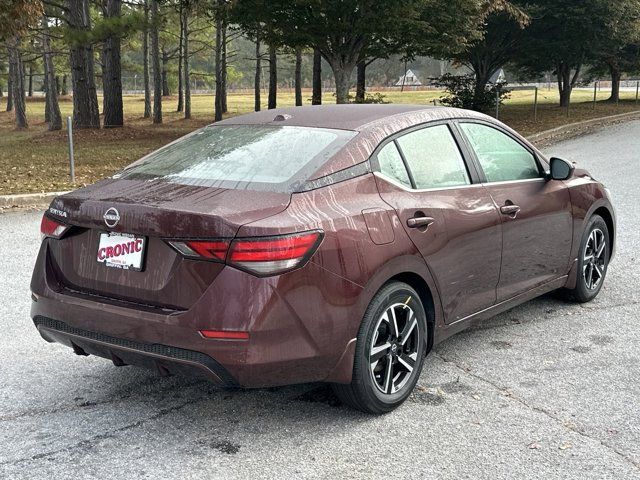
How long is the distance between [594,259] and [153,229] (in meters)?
3.86

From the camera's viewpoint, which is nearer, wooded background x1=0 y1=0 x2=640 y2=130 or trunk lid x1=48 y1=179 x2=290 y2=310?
trunk lid x1=48 y1=179 x2=290 y2=310

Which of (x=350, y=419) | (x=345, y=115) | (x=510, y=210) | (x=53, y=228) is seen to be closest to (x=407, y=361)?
(x=350, y=419)

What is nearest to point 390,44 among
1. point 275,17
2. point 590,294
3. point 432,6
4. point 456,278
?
point 432,6

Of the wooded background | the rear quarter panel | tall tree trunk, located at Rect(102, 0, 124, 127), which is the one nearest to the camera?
the rear quarter panel

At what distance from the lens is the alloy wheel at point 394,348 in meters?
3.82

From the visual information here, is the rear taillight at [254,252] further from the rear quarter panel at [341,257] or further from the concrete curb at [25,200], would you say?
the concrete curb at [25,200]

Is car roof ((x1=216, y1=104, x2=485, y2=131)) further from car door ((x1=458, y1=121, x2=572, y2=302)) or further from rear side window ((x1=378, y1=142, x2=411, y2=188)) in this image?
car door ((x1=458, y1=121, x2=572, y2=302))

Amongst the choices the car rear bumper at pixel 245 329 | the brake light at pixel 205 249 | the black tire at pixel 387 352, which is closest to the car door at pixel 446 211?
the black tire at pixel 387 352

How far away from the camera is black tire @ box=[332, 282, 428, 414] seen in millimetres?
3703

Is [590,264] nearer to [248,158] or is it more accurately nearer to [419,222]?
[419,222]

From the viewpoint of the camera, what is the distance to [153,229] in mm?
3420

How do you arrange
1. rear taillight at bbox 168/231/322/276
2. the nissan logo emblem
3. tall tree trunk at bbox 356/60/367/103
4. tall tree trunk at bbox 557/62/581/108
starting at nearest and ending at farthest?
rear taillight at bbox 168/231/322/276 → the nissan logo emblem → tall tree trunk at bbox 356/60/367/103 → tall tree trunk at bbox 557/62/581/108

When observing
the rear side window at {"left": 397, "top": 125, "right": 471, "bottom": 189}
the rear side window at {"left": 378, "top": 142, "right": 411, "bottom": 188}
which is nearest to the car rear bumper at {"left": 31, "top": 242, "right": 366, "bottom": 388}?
the rear side window at {"left": 378, "top": 142, "right": 411, "bottom": 188}

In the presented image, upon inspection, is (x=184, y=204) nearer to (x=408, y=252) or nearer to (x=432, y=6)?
(x=408, y=252)
